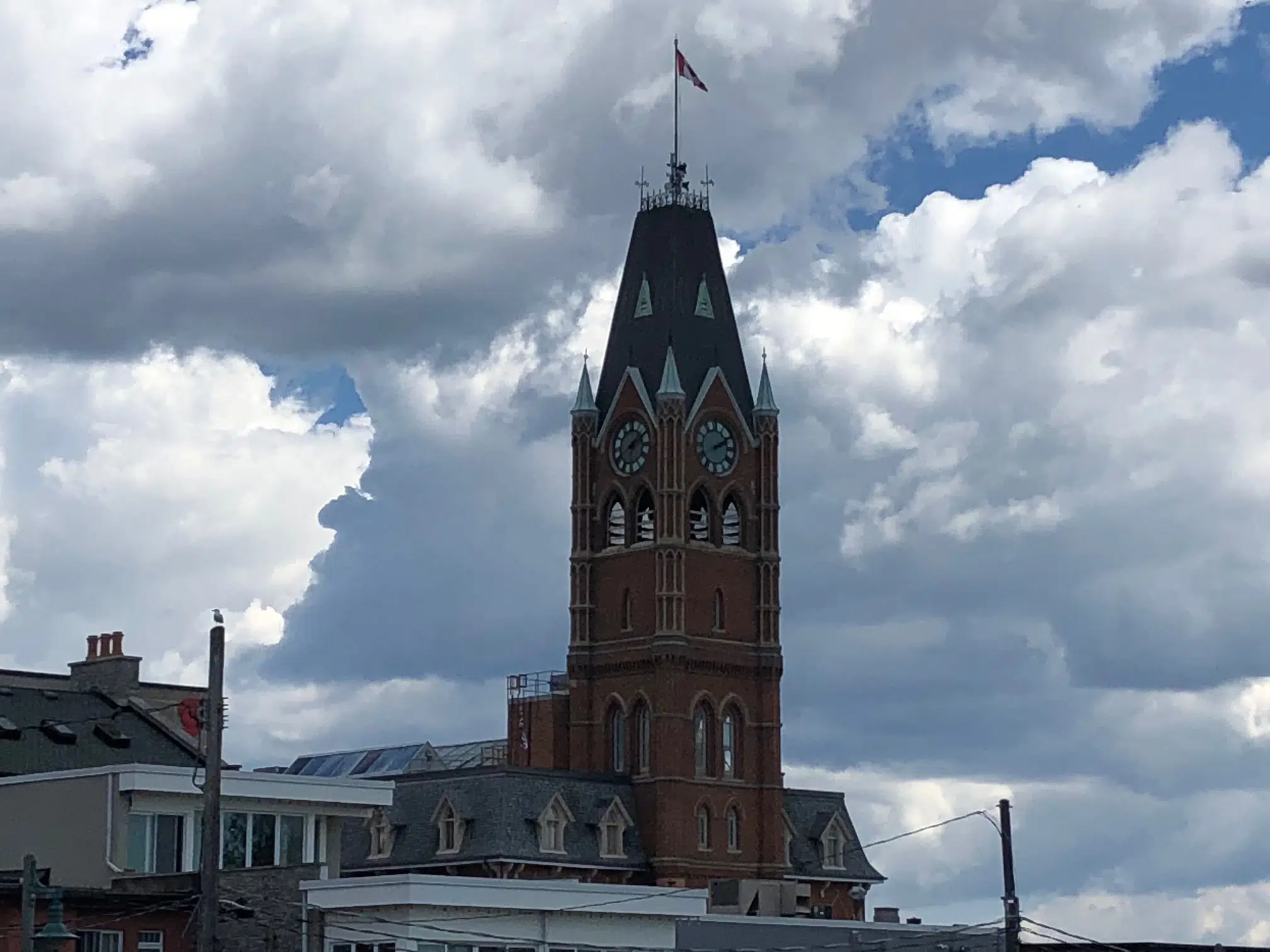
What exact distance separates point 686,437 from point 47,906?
74783 millimetres

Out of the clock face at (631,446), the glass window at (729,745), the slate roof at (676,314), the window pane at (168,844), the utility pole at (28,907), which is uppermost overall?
the slate roof at (676,314)

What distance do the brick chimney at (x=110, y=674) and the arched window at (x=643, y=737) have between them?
29972 millimetres

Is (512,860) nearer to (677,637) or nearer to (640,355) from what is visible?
(677,637)

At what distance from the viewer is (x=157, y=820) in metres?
70.2

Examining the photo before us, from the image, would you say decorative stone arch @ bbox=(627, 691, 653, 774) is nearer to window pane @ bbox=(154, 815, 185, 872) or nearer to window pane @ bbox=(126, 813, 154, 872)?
window pane @ bbox=(154, 815, 185, 872)

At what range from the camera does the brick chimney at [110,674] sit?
10669 centimetres

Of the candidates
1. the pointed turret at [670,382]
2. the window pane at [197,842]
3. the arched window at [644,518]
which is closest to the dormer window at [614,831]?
the arched window at [644,518]

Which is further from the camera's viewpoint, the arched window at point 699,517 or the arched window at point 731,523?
the arched window at point 731,523

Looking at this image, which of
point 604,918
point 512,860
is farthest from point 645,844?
point 604,918

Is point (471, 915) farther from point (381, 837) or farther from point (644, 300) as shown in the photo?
point (644, 300)

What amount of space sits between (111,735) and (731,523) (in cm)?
5093

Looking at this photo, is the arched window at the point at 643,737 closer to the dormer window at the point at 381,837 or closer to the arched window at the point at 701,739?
the arched window at the point at 701,739

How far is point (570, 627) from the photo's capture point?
133500 millimetres

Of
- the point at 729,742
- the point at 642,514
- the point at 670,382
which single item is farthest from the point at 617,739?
the point at 670,382
